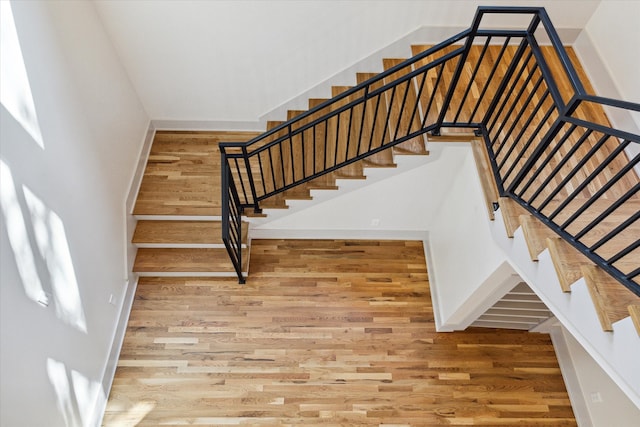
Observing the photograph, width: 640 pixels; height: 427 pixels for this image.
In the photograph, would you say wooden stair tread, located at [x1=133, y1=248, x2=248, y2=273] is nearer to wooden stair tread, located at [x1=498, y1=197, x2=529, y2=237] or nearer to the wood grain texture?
the wood grain texture

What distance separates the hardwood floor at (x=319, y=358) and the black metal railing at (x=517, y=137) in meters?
0.64

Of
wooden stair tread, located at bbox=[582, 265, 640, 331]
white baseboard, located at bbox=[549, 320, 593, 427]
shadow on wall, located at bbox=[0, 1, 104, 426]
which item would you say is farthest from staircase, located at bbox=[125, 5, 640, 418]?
shadow on wall, located at bbox=[0, 1, 104, 426]

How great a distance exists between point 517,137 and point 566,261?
0.73m

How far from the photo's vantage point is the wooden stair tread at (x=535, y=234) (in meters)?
2.03

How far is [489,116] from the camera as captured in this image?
2602 millimetres

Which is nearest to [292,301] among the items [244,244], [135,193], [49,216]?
[244,244]

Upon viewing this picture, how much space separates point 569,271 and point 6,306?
289 centimetres

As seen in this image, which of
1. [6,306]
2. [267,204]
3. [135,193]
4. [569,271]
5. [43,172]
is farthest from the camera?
[135,193]

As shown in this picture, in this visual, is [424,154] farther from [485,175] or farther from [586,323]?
[586,323]

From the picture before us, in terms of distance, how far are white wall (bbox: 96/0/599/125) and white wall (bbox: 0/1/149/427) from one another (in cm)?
31

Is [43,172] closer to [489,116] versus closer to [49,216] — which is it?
[49,216]

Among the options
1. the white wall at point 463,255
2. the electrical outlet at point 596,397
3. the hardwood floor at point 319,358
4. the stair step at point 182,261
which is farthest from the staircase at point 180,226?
the electrical outlet at point 596,397

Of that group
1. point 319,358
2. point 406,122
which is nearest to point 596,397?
point 319,358

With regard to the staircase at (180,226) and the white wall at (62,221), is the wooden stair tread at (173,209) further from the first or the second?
the white wall at (62,221)
